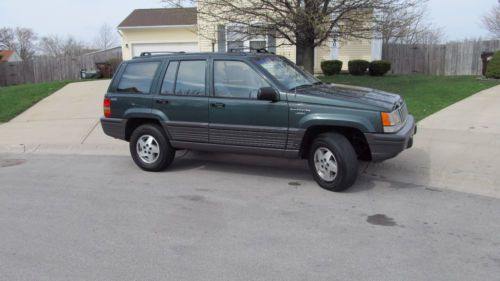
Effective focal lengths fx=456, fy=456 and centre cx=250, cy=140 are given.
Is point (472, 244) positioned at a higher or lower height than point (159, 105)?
lower

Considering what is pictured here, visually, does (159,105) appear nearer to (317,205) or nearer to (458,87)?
(317,205)

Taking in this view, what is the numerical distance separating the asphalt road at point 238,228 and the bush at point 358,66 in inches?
501

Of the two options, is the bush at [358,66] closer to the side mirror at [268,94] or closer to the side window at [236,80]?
the side window at [236,80]

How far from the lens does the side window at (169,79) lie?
270 inches

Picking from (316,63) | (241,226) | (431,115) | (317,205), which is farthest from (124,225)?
(316,63)

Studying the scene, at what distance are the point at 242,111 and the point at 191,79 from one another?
3.40 feet

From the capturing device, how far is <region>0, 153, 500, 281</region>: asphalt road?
152 inches

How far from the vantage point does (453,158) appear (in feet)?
23.3

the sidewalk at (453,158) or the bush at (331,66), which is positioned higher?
the bush at (331,66)

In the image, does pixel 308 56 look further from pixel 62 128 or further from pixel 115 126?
pixel 115 126

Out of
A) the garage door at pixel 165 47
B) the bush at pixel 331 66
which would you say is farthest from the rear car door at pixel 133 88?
the garage door at pixel 165 47

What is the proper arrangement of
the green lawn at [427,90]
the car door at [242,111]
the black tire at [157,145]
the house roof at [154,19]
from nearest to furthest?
the car door at [242,111]
the black tire at [157,145]
the green lawn at [427,90]
the house roof at [154,19]

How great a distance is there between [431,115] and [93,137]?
7512mm

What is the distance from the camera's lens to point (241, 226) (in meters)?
4.83
